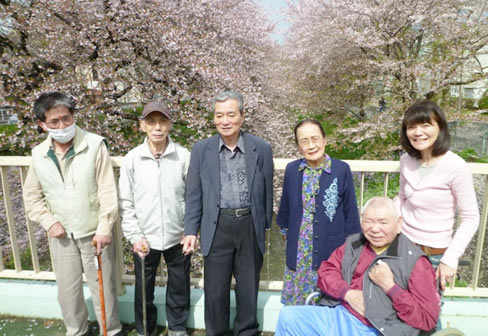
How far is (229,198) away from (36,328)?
1.82 meters

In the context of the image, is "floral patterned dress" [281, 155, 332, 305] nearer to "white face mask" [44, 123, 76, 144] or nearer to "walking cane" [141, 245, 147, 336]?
"walking cane" [141, 245, 147, 336]

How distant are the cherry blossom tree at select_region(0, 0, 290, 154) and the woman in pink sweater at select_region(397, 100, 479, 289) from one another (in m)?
4.50

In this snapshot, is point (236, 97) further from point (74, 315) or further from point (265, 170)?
point (74, 315)

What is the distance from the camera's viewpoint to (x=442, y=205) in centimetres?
178

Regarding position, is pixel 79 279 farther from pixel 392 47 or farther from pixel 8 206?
pixel 392 47

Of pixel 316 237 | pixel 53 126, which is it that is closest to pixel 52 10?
pixel 53 126

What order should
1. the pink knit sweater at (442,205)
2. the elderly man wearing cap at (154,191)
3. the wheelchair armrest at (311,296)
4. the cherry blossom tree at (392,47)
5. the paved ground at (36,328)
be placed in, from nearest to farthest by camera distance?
the pink knit sweater at (442,205), the wheelchair armrest at (311,296), the elderly man wearing cap at (154,191), the paved ground at (36,328), the cherry blossom tree at (392,47)

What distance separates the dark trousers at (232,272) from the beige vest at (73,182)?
2.66ft

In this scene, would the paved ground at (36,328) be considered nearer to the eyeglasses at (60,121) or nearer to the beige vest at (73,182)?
the beige vest at (73,182)

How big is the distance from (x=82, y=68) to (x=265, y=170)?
5.36 m

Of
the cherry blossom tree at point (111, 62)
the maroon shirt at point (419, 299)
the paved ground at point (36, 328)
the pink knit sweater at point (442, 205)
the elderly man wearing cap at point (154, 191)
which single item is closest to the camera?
the maroon shirt at point (419, 299)

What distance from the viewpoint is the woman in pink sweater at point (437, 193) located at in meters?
1.70

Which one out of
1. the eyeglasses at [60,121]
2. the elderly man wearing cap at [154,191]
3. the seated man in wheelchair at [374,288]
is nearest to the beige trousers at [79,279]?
the elderly man wearing cap at [154,191]

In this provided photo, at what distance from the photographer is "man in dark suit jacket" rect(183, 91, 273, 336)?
2.00 metres
